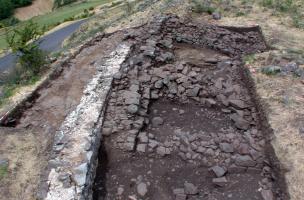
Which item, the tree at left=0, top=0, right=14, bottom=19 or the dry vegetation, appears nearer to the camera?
the dry vegetation

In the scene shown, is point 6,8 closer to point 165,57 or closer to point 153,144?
point 165,57

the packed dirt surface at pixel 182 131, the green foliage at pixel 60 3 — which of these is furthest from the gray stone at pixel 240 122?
the green foliage at pixel 60 3

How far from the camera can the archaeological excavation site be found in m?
7.21

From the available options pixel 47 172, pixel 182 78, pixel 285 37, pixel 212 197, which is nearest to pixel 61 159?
pixel 47 172

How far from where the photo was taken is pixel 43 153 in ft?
26.2

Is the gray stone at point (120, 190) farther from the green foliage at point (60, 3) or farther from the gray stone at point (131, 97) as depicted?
the green foliage at point (60, 3)

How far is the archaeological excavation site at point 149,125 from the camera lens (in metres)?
7.21

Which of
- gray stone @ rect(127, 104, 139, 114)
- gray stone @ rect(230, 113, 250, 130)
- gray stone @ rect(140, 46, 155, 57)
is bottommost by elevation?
gray stone @ rect(230, 113, 250, 130)

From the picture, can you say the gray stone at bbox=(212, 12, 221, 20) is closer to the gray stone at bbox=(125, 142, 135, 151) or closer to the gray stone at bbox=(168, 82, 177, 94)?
the gray stone at bbox=(168, 82, 177, 94)

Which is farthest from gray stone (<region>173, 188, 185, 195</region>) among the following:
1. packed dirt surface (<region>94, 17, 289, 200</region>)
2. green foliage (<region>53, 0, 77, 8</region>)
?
green foliage (<region>53, 0, 77, 8</region>)

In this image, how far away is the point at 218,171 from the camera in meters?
7.50

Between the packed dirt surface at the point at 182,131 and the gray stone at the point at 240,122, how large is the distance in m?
0.02

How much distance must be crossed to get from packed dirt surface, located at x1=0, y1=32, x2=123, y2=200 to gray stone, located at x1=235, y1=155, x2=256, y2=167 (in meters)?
3.85

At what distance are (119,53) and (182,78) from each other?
2.00 metres
